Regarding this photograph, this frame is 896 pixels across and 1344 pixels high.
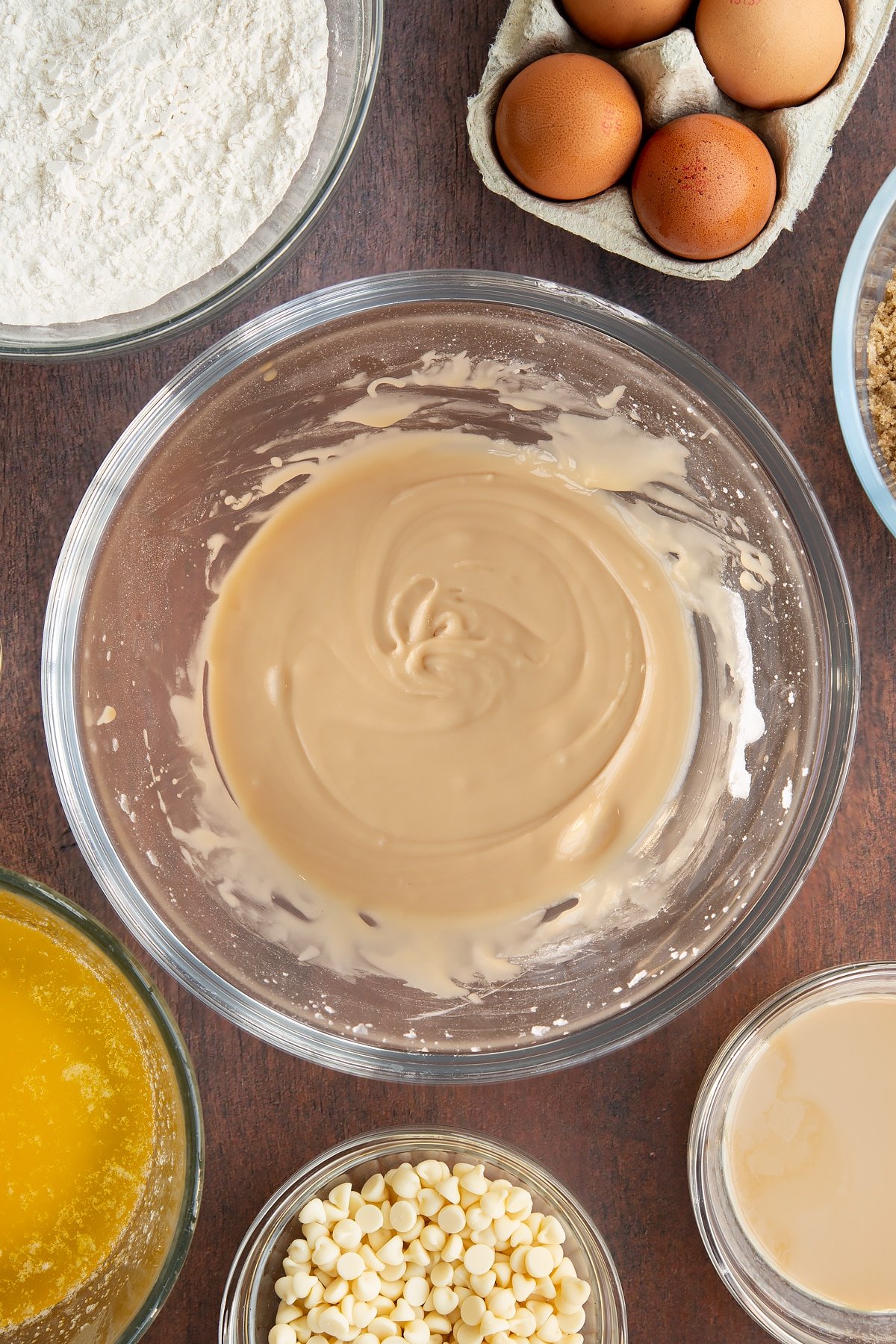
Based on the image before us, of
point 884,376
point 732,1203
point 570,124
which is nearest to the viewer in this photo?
point 570,124

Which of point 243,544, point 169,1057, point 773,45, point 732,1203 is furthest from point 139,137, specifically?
point 732,1203

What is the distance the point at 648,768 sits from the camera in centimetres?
135

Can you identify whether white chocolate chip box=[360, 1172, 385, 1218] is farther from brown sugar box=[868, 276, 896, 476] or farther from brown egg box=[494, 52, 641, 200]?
brown egg box=[494, 52, 641, 200]

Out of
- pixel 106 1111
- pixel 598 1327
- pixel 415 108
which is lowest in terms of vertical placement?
pixel 598 1327

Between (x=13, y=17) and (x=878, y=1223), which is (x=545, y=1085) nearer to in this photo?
(x=878, y=1223)

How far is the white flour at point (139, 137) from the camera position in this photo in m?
1.16

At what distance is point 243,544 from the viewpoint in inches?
53.0

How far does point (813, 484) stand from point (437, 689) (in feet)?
1.98

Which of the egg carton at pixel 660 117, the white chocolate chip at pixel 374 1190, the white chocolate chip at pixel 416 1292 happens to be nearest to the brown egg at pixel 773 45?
the egg carton at pixel 660 117

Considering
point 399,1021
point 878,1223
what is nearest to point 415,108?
point 399,1021

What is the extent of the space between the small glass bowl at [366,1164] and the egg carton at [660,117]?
3.93 ft

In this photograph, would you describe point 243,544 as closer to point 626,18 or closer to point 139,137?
point 139,137

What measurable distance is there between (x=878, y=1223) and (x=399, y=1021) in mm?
741

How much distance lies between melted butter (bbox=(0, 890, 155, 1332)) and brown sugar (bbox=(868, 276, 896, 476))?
1.25 meters
